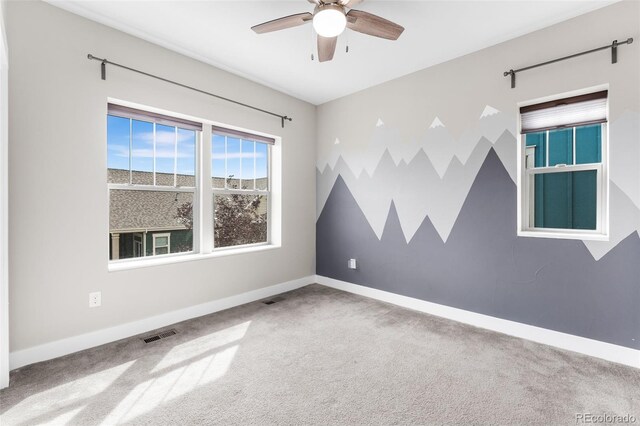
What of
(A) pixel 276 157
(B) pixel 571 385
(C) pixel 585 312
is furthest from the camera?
(A) pixel 276 157

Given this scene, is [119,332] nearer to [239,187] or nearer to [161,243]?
[161,243]

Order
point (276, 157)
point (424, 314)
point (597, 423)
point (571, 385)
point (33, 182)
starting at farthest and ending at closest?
point (276, 157) → point (424, 314) → point (33, 182) → point (571, 385) → point (597, 423)

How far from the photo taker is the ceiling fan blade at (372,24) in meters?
1.99

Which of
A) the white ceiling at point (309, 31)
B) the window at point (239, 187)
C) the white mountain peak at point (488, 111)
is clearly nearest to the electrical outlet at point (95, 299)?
the window at point (239, 187)

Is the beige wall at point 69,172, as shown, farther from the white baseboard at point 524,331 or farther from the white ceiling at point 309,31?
the white baseboard at point 524,331

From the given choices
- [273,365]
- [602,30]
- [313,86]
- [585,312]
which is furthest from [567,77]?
[273,365]

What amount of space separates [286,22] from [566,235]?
9.37ft

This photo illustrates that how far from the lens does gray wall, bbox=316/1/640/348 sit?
2295mm

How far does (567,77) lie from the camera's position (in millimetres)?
2502

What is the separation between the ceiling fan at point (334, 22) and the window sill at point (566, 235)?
2.11 meters

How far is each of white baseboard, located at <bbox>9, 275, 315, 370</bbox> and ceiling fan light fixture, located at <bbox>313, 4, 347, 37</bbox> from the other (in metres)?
2.91

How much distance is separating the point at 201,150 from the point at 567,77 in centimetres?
358

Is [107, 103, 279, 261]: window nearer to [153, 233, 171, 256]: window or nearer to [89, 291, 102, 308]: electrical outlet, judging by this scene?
[153, 233, 171, 256]: window

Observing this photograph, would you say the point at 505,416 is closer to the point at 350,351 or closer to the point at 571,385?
the point at 571,385
